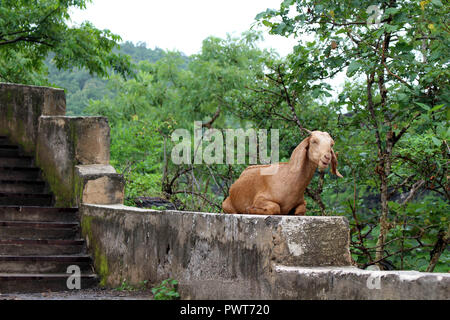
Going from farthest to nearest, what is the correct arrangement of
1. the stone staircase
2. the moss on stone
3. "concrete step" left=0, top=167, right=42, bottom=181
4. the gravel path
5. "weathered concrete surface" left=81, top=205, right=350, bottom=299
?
"concrete step" left=0, top=167, right=42, bottom=181
the moss on stone
the stone staircase
the gravel path
"weathered concrete surface" left=81, top=205, right=350, bottom=299

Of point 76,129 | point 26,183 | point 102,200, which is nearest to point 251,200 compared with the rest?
point 102,200

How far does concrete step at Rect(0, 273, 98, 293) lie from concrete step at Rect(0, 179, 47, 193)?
231cm

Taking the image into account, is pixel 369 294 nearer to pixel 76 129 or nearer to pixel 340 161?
pixel 340 161

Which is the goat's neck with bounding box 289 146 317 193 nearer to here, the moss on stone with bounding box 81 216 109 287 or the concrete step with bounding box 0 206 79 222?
the moss on stone with bounding box 81 216 109 287

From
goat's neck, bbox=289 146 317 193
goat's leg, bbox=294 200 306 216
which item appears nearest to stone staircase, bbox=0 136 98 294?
goat's leg, bbox=294 200 306 216

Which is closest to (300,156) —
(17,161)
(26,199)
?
(26,199)

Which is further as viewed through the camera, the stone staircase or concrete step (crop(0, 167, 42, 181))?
concrete step (crop(0, 167, 42, 181))

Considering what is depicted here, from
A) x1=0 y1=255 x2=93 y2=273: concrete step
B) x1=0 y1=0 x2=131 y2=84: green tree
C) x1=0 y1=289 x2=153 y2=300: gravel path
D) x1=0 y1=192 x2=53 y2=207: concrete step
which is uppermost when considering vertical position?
x1=0 y1=0 x2=131 y2=84: green tree

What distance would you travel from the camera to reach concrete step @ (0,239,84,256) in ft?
23.4

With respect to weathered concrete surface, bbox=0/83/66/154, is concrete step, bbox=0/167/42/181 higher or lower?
lower

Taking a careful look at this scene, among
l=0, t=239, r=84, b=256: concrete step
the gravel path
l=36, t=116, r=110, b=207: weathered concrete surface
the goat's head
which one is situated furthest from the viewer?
l=36, t=116, r=110, b=207: weathered concrete surface

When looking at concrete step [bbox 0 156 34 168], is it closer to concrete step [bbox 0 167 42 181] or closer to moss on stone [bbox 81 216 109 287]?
concrete step [bbox 0 167 42 181]

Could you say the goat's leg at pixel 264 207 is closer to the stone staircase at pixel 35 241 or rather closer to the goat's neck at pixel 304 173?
the goat's neck at pixel 304 173

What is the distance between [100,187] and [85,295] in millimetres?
1882
